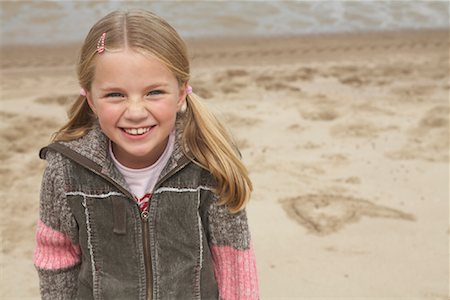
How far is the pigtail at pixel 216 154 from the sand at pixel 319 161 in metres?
0.32

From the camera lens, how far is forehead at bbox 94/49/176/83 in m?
1.47

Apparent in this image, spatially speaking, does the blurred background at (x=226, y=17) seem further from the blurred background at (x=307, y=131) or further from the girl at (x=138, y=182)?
the girl at (x=138, y=182)

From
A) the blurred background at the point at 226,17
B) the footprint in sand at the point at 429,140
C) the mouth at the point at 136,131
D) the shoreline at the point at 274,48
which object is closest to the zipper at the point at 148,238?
the mouth at the point at 136,131

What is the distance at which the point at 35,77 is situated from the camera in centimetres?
541

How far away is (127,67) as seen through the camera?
1.47m

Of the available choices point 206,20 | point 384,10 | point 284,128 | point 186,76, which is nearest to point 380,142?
point 284,128

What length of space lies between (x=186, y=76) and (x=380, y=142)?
2.56 meters

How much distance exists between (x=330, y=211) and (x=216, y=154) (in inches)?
65.6

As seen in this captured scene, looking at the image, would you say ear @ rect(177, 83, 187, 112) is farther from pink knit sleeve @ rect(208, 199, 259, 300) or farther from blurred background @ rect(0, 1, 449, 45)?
blurred background @ rect(0, 1, 449, 45)

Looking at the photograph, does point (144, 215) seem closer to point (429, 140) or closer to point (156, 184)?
point (156, 184)

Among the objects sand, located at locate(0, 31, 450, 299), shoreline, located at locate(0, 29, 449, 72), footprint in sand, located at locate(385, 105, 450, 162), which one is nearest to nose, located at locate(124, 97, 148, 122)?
sand, located at locate(0, 31, 450, 299)

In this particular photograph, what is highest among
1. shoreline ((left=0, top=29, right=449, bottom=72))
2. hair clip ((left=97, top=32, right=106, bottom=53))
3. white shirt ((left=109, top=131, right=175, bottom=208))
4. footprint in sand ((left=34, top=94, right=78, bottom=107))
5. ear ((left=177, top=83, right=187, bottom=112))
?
shoreline ((left=0, top=29, right=449, bottom=72))

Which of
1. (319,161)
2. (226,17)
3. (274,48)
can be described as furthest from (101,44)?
(226,17)

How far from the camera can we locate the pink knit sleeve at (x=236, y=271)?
66.8 inches
